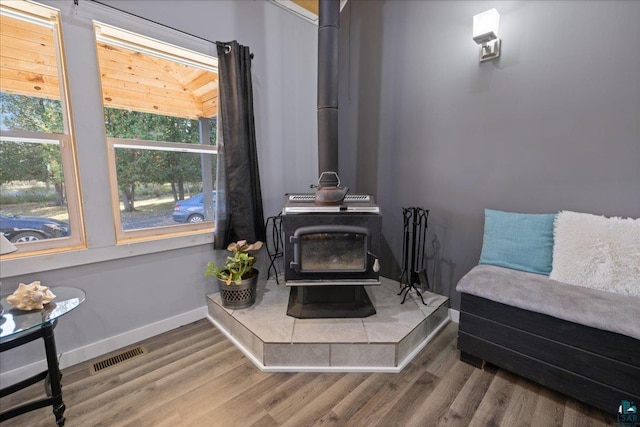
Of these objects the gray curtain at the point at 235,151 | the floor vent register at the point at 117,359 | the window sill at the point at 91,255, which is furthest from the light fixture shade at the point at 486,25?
the floor vent register at the point at 117,359

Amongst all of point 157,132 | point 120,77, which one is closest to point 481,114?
point 157,132

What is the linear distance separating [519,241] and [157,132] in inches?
106

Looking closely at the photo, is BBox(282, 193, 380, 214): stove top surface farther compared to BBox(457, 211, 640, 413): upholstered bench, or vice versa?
BBox(282, 193, 380, 214): stove top surface

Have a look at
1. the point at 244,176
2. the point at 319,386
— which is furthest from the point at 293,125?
the point at 319,386

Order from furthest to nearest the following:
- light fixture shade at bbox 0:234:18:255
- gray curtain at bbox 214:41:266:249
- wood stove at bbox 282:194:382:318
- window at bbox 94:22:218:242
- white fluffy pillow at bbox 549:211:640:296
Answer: gray curtain at bbox 214:41:266:249
window at bbox 94:22:218:242
wood stove at bbox 282:194:382:318
white fluffy pillow at bbox 549:211:640:296
light fixture shade at bbox 0:234:18:255

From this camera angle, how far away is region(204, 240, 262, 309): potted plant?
2123mm

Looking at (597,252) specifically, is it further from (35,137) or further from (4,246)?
(35,137)

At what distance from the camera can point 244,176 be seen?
2330 millimetres

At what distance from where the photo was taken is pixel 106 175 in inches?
72.5

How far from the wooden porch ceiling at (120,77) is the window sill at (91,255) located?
95cm

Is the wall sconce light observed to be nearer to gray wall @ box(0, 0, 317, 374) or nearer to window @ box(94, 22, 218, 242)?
gray wall @ box(0, 0, 317, 374)

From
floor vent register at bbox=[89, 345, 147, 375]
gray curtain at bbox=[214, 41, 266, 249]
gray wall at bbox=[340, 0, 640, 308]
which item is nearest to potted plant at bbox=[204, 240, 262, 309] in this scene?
gray curtain at bbox=[214, 41, 266, 249]

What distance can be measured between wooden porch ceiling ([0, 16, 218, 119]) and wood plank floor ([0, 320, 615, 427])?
68.8 inches

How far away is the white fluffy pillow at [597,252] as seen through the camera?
152 centimetres
